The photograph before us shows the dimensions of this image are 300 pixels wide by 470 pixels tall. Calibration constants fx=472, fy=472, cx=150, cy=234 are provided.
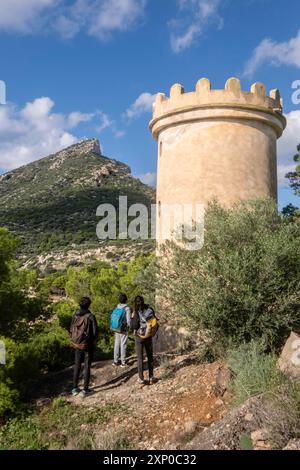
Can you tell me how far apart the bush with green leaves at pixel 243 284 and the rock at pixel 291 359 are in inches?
22.2

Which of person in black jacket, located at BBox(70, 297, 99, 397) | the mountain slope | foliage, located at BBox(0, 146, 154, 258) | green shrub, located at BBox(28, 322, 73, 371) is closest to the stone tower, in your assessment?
person in black jacket, located at BBox(70, 297, 99, 397)

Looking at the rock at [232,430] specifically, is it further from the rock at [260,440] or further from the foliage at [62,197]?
the foliage at [62,197]

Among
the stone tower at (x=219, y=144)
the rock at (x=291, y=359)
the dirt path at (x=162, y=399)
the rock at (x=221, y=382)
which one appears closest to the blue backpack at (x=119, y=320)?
the dirt path at (x=162, y=399)

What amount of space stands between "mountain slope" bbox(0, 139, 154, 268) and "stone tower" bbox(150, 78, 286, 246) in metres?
29.5

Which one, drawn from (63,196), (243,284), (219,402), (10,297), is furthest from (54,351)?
(63,196)

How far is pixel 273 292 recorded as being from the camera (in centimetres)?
732

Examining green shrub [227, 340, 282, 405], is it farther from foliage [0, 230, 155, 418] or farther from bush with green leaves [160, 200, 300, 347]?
foliage [0, 230, 155, 418]

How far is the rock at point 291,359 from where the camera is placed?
6102 millimetres

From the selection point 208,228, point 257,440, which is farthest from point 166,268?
point 257,440

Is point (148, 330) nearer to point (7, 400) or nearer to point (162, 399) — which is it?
point (162, 399)

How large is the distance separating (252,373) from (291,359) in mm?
588

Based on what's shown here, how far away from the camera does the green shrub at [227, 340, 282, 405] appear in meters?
6.00

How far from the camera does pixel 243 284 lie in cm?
726

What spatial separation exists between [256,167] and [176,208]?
1894 millimetres
